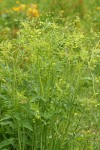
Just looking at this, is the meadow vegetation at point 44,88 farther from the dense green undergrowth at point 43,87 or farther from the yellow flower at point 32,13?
the yellow flower at point 32,13

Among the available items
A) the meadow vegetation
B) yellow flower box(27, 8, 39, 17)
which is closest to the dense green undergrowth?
the meadow vegetation

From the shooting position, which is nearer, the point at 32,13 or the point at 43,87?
the point at 43,87

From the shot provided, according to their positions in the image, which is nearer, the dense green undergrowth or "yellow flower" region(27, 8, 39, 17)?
the dense green undergrowth

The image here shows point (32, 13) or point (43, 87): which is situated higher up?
point (43, 87)

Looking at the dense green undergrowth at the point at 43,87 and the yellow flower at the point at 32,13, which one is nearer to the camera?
the dense green undergrowth at the point at 43,87

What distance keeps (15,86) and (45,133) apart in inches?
14.9

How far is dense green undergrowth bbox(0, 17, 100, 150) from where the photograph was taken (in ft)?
10.0

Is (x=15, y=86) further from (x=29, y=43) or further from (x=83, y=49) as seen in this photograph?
(x=83, y=49)

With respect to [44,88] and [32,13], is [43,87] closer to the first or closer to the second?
[44,88]

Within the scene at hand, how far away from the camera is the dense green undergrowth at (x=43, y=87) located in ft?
10.0

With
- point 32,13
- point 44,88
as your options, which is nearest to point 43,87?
point 44,88

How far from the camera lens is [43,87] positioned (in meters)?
3.12

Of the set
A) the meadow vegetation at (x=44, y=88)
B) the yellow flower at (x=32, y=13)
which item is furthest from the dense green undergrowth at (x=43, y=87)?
the yellow flower at (x=32, y=13)

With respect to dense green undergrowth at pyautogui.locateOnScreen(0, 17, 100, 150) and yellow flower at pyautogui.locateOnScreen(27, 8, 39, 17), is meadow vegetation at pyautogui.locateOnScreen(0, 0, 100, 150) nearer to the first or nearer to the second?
dense green undergrowth at pyautogui.locateOnScreen(0, 17, 100, 150)
